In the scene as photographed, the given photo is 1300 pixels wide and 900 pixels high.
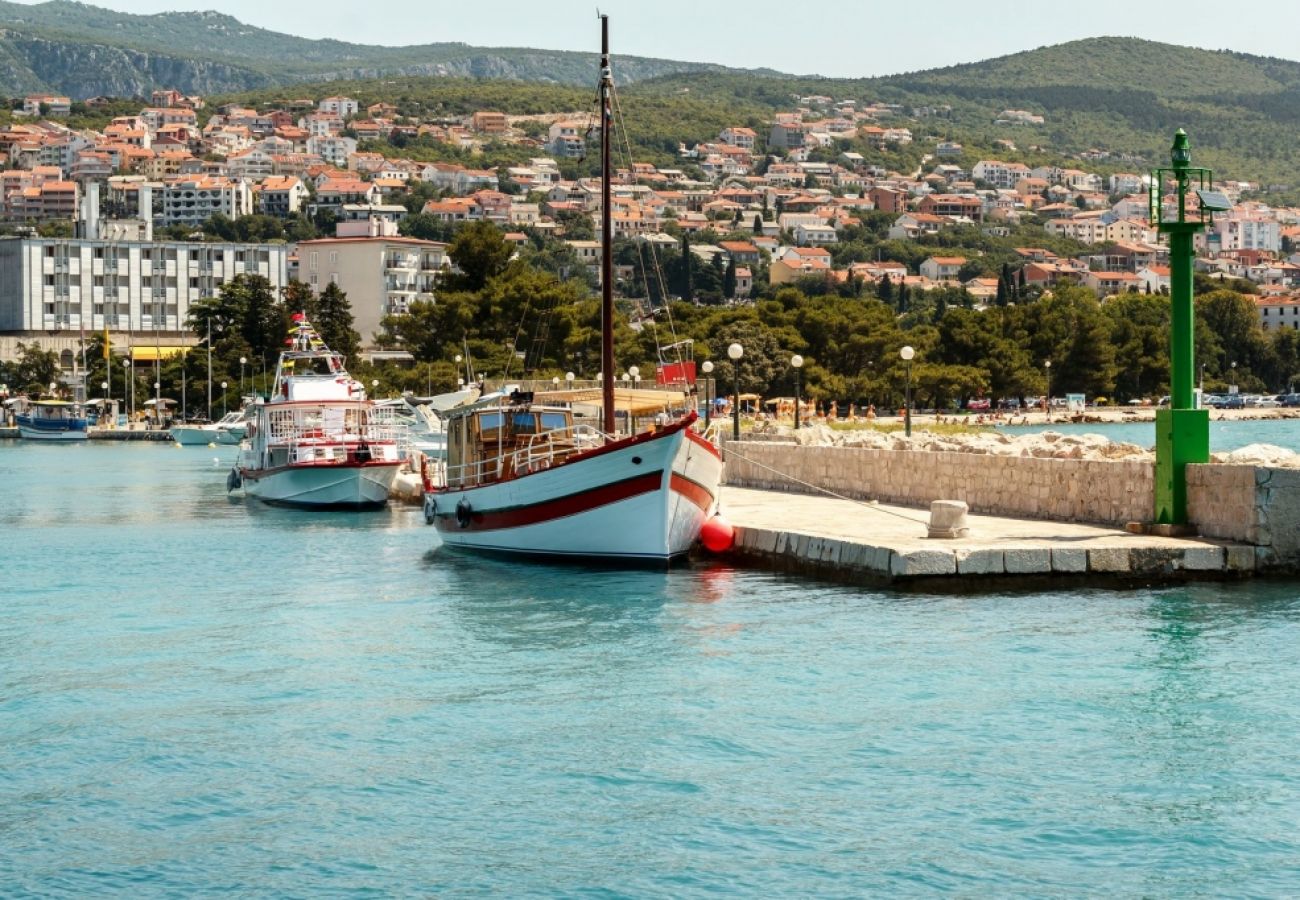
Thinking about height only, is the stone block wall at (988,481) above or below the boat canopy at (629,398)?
below

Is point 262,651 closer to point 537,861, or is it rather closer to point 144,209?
point 537,861

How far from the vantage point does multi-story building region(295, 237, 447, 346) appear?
406 feet

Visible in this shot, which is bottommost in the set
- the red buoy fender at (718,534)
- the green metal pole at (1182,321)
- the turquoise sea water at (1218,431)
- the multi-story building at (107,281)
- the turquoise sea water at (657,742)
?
the turquoise sea water at (657,742)

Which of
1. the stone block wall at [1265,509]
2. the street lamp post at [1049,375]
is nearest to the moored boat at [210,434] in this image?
the street lamp post at [1049,375]

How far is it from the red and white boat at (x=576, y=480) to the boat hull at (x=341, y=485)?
10.2m

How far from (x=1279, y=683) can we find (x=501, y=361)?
48.1 meters

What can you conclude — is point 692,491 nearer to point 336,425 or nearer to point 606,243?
point 606,243

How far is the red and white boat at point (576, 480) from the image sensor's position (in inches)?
904

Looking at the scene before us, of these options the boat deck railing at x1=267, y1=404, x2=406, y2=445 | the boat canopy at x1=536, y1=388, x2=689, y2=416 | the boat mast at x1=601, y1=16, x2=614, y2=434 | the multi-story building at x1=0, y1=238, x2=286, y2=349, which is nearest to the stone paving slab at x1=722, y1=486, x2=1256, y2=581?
the boat mast at x1=601, y1=16, x2=614, y2=434

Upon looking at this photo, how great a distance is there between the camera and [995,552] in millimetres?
19281

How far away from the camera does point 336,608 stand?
21531 millimetres

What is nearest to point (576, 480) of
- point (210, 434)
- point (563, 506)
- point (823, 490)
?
point (563, 506)

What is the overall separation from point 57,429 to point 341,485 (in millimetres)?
59586

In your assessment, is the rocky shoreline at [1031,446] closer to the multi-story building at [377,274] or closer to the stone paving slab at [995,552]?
the stone paving slab at [995,552]
